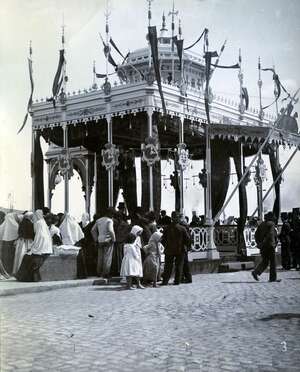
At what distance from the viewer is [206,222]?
17047 millimetres

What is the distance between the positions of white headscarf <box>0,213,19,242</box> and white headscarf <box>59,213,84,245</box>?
1.83 metres

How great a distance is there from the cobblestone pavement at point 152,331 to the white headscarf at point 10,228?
3084 mm

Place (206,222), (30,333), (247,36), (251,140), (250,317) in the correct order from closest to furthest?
1. (30,333)
2. (250,317)
3. (247,36)
4. (206,222)
5. (251,140)

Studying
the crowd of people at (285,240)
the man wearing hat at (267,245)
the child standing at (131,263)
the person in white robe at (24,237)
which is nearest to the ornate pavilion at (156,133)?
the crowd of people at (285,240)

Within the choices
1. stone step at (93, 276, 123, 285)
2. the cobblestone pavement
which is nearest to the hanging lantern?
stone step at (93, 276, 123, 285)

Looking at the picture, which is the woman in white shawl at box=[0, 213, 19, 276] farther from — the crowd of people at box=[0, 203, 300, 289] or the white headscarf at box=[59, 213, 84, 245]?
the white headscarf at box=[59, 213, 84, 245]

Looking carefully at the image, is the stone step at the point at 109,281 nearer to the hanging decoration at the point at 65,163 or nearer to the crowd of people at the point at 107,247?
the crowd of people at the point at 107,247

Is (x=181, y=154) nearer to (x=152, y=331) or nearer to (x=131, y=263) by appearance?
(x=131, y=263)

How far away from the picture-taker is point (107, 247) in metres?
13.0

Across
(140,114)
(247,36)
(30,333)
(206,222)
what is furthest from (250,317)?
(140,114)

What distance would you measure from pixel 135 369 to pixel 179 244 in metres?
7.65

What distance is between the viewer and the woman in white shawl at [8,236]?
13187mm

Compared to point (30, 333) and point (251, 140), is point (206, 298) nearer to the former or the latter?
point (30, 333)

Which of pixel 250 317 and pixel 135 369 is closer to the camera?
pixel 135 369
